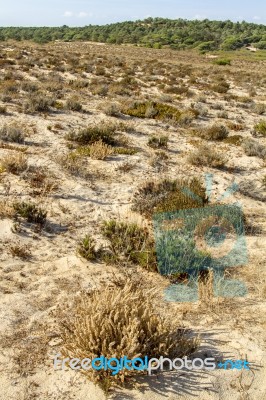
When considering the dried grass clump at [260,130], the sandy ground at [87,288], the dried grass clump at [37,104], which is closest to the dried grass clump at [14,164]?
the sandy ground at [87,288]

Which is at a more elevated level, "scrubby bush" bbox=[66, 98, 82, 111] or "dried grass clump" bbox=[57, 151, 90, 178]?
"scrubby bush" bbox=[66, 98, 82, 111]

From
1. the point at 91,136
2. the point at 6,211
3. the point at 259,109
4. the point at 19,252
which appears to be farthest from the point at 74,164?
the point at 259,109

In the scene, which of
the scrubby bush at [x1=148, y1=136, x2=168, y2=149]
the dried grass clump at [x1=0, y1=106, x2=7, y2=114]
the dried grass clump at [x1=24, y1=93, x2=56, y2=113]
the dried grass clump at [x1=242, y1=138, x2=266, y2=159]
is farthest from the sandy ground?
the dried grass clump at [x1=24, y1=93, x2=56, y2=113]

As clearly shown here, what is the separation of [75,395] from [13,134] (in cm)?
840

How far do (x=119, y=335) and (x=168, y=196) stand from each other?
14.0 ft

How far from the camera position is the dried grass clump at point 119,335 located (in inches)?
122

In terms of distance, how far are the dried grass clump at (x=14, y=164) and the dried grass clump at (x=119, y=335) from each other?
539 centimetres

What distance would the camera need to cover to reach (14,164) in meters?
8.20

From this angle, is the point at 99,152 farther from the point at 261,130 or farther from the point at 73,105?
the point at 261,130

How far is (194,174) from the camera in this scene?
929cm

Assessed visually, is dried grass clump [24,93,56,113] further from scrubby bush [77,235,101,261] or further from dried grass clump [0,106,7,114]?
scrubby bush [77,235,101,261]

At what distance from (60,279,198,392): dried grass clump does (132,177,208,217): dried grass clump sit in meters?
3.40

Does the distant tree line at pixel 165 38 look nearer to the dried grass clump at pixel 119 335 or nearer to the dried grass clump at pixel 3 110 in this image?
the dried grass clump at pixel 3 110

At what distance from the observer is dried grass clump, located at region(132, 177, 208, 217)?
6.87m
